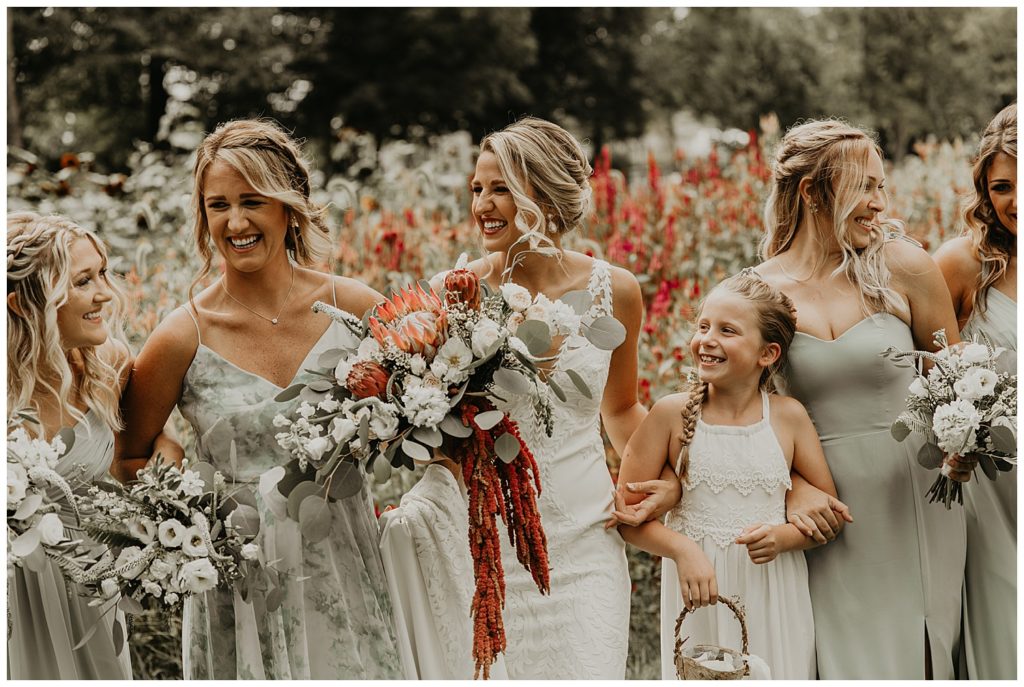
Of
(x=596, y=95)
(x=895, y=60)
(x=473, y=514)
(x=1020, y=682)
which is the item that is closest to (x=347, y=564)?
(x=473, y=514)

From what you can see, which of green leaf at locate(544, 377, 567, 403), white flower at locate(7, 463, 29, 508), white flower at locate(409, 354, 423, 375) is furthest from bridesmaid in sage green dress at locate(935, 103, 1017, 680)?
white flower at locate(7, 463, 29, 508)

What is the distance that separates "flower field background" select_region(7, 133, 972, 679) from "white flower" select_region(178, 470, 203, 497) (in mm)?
2123

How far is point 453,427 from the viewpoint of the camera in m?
3.29

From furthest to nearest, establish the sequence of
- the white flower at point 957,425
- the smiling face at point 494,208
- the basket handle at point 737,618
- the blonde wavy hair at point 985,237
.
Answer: the blonde wavy hair at point 985,237, the smiling face at point 494,208, the basket handle at point 737,618, the white flower at point 957,425

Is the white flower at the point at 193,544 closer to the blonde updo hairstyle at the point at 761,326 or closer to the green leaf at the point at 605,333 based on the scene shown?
the green leaf at the point at 605,333

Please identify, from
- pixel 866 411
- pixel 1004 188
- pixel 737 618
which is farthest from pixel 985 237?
pixel 737 618

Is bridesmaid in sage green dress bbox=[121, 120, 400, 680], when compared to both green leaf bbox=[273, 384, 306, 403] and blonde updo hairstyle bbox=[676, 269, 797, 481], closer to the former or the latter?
green leaf bbox=[273, 384, 306, 403]

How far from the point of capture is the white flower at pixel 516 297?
11.2ft

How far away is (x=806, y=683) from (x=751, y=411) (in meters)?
0.99

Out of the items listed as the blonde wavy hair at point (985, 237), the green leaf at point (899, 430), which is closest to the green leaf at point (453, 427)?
the green leaf at point (899, 430)

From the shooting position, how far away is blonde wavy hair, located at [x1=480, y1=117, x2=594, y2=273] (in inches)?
149

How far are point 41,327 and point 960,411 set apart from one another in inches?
125

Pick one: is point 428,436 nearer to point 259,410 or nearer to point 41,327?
point 259,410

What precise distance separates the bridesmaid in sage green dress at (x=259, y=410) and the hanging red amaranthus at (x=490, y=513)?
0.50 m
